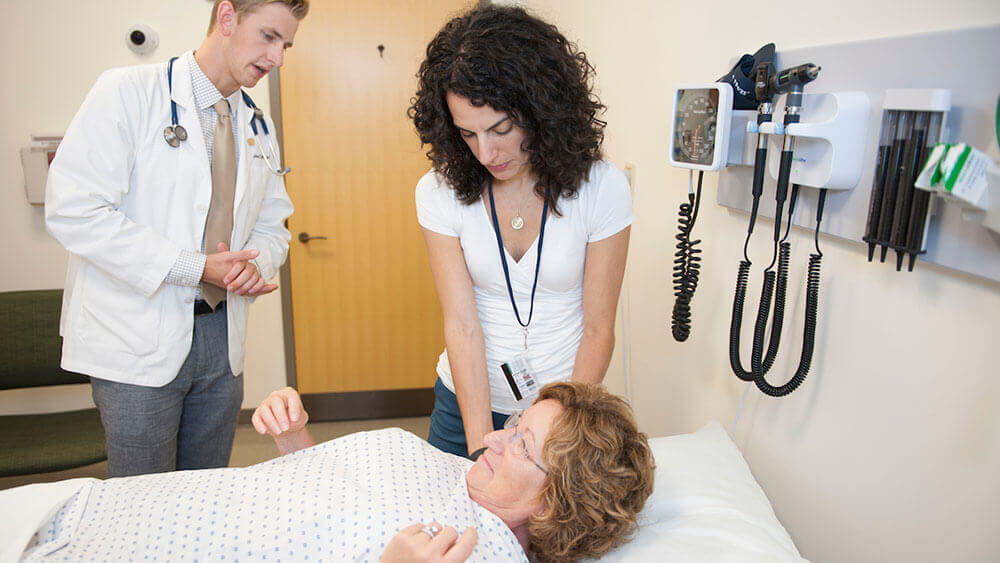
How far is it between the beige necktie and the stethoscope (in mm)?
87

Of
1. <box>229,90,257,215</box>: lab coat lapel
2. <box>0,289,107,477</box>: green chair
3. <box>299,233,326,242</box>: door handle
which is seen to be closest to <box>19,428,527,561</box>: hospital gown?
<box>229,90,257,215</box>: lab coat lapel

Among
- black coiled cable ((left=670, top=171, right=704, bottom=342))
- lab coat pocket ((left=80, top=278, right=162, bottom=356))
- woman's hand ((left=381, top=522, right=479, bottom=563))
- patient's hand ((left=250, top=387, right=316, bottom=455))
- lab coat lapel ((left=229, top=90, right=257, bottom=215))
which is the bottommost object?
woman's hand ((left=381, top=522, right=479, bottom=563))

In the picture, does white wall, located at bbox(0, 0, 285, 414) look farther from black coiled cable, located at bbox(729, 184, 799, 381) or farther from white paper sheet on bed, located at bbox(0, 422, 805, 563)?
black coiled cable, located at bbox(729, 184, 799, 381)

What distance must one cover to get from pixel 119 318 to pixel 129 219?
0.83ft

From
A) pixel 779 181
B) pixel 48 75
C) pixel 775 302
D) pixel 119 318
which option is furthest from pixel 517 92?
pixel 48 75

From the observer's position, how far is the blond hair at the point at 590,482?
3.63ft

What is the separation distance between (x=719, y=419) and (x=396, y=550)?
834mm

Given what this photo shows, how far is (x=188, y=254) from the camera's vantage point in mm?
1626

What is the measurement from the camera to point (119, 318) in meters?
1.66

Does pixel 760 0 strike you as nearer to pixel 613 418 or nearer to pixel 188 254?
pixel 613 418

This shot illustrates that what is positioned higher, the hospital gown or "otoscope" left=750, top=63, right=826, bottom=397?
"otoscope" left=750, top=63, right=826, bottom=397

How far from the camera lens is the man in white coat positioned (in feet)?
5.14

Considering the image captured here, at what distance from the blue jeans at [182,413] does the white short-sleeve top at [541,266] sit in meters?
0.78

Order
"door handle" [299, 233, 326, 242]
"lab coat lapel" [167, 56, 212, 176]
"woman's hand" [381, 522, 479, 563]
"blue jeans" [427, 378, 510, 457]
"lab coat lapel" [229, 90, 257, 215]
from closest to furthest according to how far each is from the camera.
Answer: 1. "woman's hand" [381, 522, 479, 563]
2. "blue jeans" [427, 378, 510, 457]
3. "lab coat lapel" [167, 56, 212, 176]
4. "lab coat lapel" [229, 90, 257, 215]
5. "door handle" [299, 233, 326, 242]
